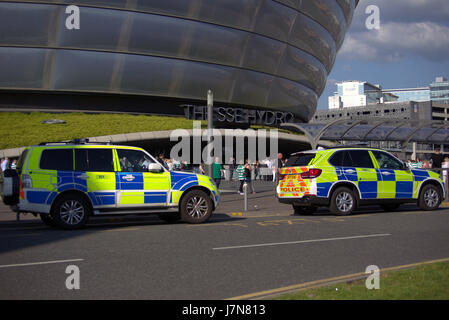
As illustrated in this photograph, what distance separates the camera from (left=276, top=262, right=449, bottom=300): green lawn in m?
4.95

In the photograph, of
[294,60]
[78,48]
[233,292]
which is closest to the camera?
[233,292]

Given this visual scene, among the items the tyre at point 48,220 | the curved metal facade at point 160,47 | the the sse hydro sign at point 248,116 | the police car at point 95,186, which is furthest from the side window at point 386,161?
the curved metal facade at point 160,47

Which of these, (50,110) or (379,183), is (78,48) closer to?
(50,110)

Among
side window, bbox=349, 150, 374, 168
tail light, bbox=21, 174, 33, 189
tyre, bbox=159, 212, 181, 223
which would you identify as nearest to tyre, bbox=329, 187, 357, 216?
side window, bbox=349, 150, 374, 168

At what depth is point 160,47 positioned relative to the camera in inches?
1500

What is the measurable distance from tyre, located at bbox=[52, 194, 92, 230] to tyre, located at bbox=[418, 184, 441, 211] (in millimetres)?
9971

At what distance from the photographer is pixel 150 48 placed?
37.8 m

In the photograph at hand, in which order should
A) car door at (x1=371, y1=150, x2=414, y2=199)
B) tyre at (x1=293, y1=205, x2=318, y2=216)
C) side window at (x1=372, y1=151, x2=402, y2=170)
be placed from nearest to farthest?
car door at (x1=371, y1=150, x2=414, y2=199)
side window at (x1=372, y1=151, x2=402, y2=170)
tyre at (x1=293, y1=205, x2=318, y2=216)

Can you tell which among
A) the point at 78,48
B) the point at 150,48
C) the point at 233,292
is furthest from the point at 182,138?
the point at 233,292

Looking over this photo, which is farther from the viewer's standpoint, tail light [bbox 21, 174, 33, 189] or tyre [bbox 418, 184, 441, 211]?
tyre [bbox 418, 184, 441, 211]

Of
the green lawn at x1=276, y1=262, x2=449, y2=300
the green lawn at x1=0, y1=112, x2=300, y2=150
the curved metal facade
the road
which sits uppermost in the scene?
the curved metal facade

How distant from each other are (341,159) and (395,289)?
31.5 feet

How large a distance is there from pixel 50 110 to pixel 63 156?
2844 centimetres

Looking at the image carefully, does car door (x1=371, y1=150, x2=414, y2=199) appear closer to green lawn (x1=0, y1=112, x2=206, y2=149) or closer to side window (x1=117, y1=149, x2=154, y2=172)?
side window (x1=117, y1=149, x2=154, y2=172)
